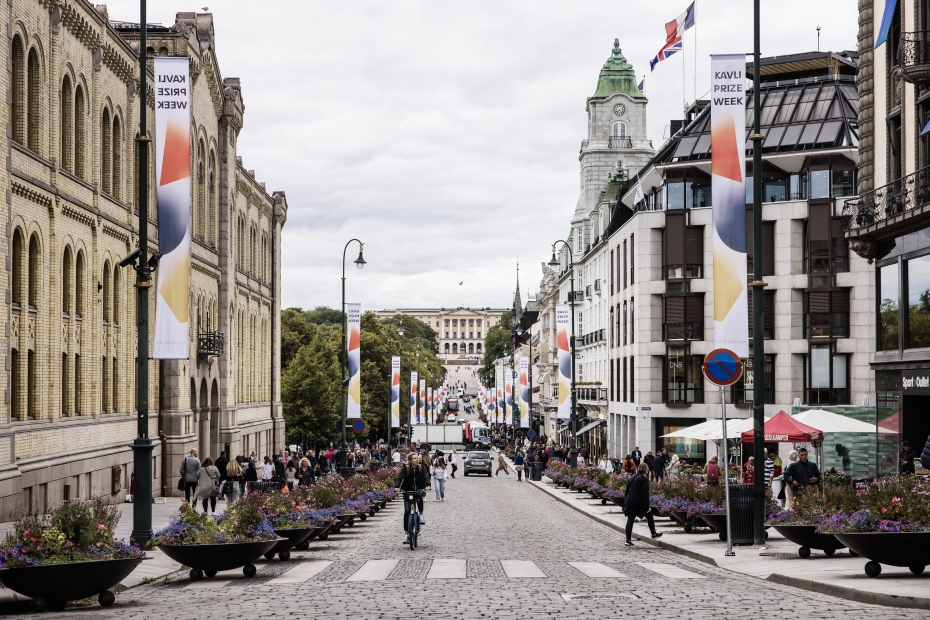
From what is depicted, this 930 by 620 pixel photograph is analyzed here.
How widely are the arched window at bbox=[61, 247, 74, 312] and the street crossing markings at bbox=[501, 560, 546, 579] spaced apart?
56.4 feet

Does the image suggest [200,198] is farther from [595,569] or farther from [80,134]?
[595,569]

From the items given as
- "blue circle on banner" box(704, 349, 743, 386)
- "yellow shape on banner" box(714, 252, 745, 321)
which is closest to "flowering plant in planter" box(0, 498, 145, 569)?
"blue circle on banner" box(704, 349, 743, 386)

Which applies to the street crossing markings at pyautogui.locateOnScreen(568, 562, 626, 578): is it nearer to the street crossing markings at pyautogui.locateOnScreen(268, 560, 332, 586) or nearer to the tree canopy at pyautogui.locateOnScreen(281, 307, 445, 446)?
the street crossing markings at pyautogui.locateOnScreen(268, 560, 332, 586)

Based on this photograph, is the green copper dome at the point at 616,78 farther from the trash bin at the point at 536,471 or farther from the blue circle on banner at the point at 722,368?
the blue circle on banner at the point at 722,368

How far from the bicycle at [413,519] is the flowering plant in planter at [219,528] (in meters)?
4.60

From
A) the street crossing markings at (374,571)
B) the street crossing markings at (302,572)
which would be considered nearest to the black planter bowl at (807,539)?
the street crossing markings at (374,571)

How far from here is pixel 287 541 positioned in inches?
711

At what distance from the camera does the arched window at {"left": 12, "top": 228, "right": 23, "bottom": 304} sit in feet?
88.1

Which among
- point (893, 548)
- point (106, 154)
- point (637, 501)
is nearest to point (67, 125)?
point (106, 154)

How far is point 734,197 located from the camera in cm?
1925

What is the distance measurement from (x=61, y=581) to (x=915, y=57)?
2288 centimetres

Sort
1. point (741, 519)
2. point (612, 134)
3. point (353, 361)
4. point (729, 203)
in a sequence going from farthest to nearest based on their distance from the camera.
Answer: point (612, 134)
point (353, 361)
point (741, 519)
point (729, 203)

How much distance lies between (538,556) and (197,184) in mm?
30583

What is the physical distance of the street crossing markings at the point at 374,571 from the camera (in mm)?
15781
